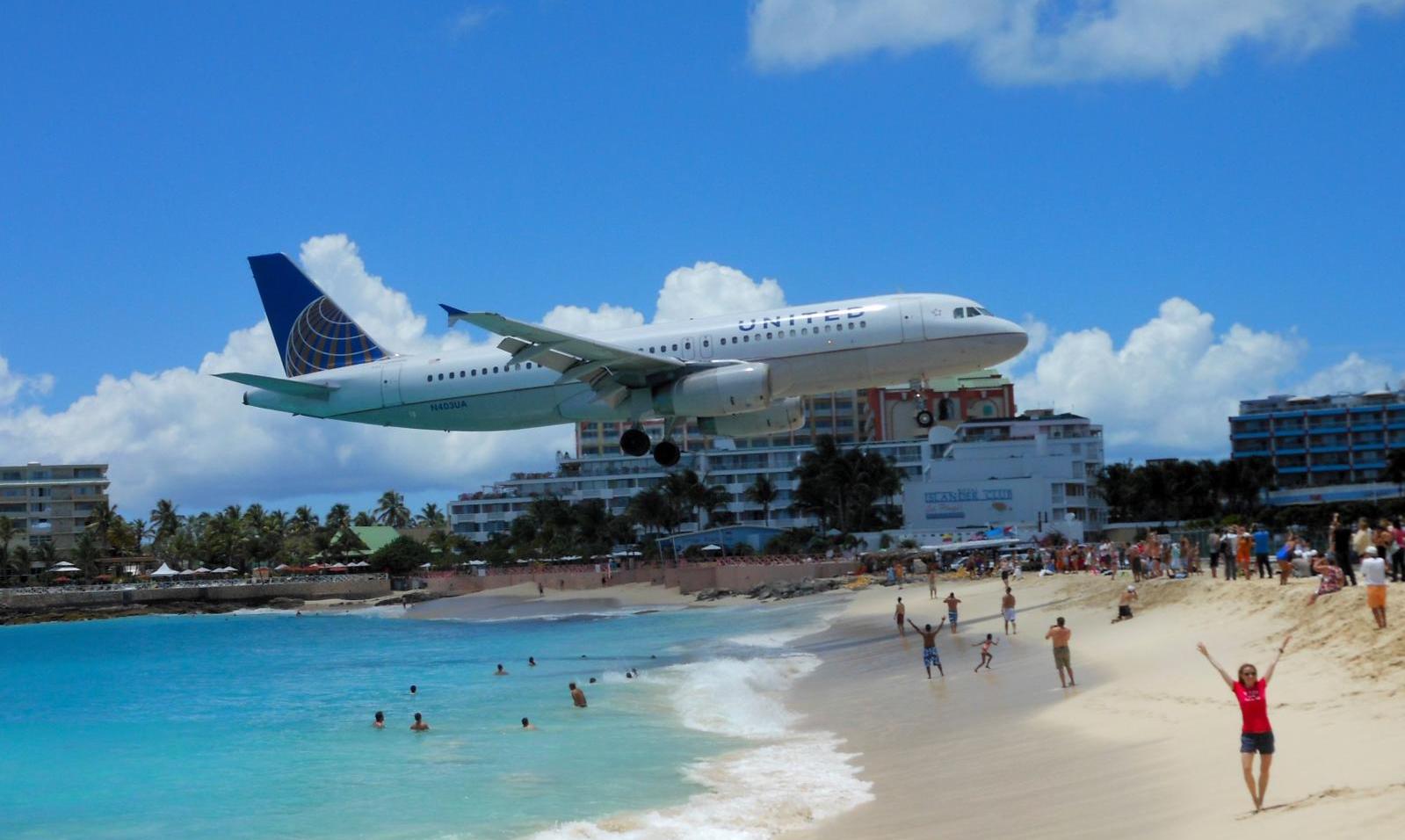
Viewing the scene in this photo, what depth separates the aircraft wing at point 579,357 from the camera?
1185 inches

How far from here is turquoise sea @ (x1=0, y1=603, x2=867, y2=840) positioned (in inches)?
806

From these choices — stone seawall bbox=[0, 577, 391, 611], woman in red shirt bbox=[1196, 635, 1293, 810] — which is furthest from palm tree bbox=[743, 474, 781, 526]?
woman in red shirt bbox=[1196, 635, 1293, 810]

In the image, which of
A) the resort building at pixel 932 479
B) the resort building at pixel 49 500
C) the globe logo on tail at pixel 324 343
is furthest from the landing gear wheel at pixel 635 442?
the resort building at pixel 49 500

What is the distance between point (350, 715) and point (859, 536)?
→ 6816cm

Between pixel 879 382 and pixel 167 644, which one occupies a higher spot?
pixel 879 382

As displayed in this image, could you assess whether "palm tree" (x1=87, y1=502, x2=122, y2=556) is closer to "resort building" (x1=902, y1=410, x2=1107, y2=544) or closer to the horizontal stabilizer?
"resort building" (x1=902, y1=410, x2=1107, y2=544)

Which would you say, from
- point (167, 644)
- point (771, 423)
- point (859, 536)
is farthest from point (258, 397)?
point (859, 536)

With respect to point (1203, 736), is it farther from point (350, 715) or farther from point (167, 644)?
point (167, 644)

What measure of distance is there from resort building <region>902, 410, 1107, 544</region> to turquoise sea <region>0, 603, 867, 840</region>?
40.7 m

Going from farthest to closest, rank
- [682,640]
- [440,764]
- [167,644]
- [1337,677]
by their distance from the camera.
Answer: [167,644] < [682,640] < [440,764] < [1337,677]

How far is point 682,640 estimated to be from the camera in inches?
2101

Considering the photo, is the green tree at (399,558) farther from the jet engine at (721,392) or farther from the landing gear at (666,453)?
the jet engine at (721,392)

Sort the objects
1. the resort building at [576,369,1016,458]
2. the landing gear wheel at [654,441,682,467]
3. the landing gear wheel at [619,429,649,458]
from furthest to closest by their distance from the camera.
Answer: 1. the resort building at [576,369,1016,458]
2. the landing gear wheel at [654,441,682,467]
3. the landing gear wheel at [619,429,649,458]

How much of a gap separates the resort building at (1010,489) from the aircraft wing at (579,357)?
65118 millimetres
